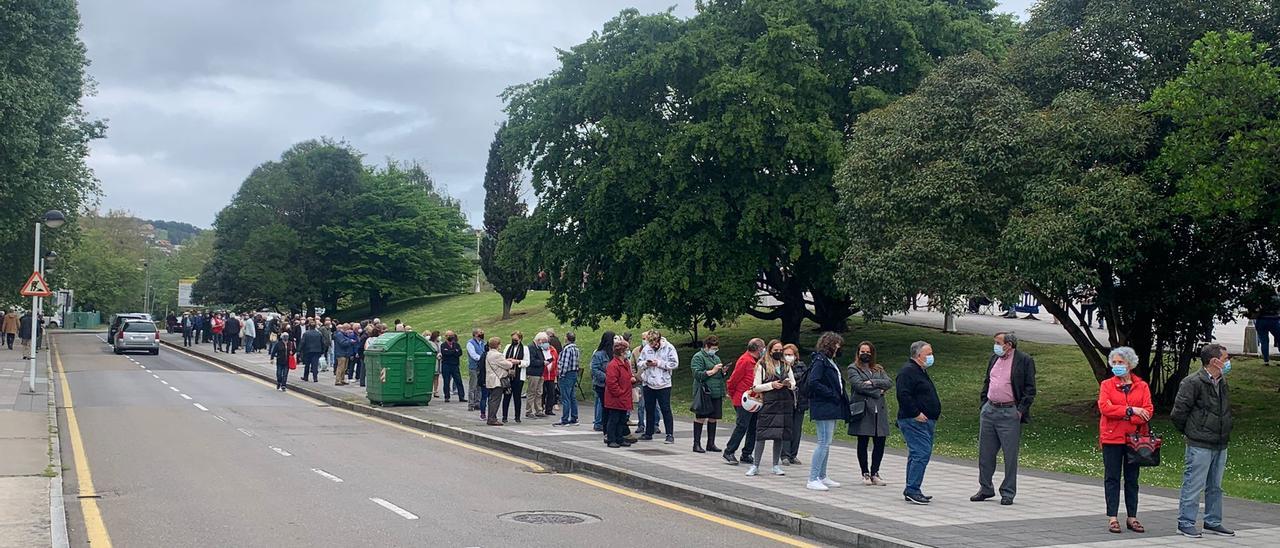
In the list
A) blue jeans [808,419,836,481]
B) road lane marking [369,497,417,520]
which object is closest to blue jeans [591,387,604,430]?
blue jeans [808,419,836,481]

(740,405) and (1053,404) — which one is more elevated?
(740,405)

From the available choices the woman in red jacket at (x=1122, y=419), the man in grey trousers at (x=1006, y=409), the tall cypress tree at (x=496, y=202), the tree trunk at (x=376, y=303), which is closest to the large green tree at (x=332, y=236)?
the tree trunk at (x=376, y=303)

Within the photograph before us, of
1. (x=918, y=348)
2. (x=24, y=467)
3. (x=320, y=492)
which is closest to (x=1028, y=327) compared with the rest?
(x=918, y=348)

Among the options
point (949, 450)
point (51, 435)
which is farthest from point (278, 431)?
point (949, 450)

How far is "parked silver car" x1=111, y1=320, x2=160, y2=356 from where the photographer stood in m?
47.4

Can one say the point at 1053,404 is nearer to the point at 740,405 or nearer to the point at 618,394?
the point at 618,394

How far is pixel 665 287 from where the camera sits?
2809 centimetres

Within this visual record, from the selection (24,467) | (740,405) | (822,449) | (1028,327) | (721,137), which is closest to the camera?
(822,449)

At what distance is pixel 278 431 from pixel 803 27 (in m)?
16.4

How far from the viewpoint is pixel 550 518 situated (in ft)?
Answer: 34.7

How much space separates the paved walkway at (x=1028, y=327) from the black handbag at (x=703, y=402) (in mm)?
19617

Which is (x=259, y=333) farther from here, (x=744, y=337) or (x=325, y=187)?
(x=325, y=187)

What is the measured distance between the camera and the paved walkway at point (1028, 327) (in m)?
34.7

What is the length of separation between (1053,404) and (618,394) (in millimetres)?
11463
